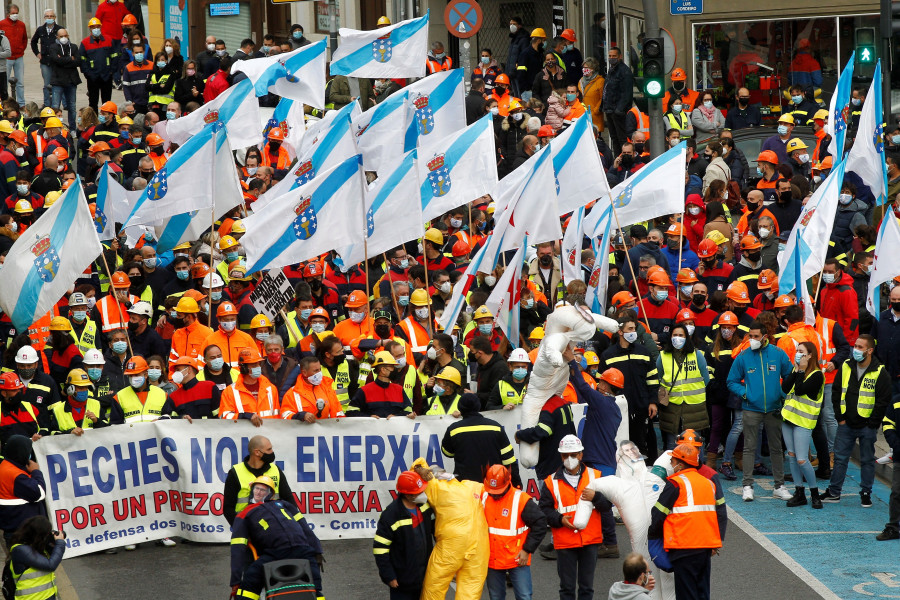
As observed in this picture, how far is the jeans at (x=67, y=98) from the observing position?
92.5ft

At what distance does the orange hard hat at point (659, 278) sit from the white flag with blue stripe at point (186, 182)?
16.0 ft

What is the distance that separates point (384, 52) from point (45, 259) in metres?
7.83

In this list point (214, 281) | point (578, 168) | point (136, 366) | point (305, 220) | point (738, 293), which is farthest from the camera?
point (214, 281)

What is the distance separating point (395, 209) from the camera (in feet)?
52.3

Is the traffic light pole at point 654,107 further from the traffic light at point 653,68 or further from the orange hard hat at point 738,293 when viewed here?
the orange hard hat at point 738,293

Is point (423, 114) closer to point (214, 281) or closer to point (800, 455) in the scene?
point (214, 281)

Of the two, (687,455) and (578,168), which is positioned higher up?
(578,168)

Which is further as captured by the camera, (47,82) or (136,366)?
(47,82)

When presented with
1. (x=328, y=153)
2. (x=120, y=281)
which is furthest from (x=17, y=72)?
(x=120, y=281)

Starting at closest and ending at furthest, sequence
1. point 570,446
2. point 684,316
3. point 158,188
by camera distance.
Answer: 1. point 570,446
2. point 684,316
3. point 158,188

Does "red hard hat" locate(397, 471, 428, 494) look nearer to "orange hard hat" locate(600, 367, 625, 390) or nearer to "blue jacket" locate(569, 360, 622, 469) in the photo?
"blue jacket" locate(569, 360, 622, 469)

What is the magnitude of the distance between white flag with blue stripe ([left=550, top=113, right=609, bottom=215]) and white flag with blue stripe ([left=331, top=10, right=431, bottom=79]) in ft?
15.9

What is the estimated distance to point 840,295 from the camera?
643 inches

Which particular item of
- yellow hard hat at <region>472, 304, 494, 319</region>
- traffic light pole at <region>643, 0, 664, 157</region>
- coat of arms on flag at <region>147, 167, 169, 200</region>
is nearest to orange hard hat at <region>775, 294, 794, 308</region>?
yellow hard hat at <region>472, 304, 494, 319</region>
